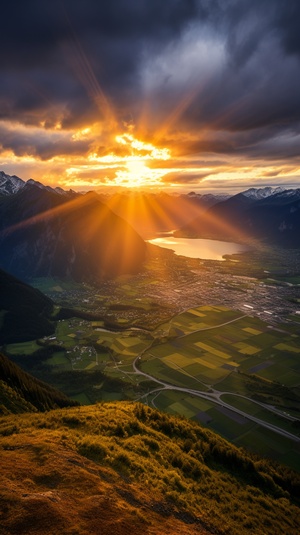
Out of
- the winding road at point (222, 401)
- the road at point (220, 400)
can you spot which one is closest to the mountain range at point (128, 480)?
the road at point (220, 400)

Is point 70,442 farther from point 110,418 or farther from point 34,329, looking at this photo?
point 34,329

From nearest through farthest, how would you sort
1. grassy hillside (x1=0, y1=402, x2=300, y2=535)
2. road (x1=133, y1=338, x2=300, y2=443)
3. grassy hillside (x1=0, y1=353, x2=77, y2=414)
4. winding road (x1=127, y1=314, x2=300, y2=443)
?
grassy hillside (x1=0, y1=402, x2=300, y2=535)
grassy hillside (x1=0, y1=353, x2=77, y2=414)
road (x1=133, y1=338, x2=300, y2=443)
winding road (x1=127, y1=314, x2=300, y2=443)

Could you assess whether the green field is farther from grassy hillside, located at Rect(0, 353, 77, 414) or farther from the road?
grassy hillside, located at Rect(0, 353, 77, 414)

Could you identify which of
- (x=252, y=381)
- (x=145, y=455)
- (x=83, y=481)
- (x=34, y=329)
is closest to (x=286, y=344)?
(x=252, y=381)

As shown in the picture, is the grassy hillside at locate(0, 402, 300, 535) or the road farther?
the road

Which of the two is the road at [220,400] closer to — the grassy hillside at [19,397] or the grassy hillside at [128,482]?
the grassy hillside at [19,397]

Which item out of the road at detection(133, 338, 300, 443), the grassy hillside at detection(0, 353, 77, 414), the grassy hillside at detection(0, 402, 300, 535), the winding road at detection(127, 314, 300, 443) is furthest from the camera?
the winding road at detection(127, 314, 300, 443)

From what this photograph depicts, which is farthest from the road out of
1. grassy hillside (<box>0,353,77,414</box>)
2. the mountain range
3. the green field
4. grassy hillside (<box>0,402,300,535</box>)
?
grassy hillside (<box>0,402,300,535</box>)

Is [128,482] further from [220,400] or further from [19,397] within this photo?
[220,400]

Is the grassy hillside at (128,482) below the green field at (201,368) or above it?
above
